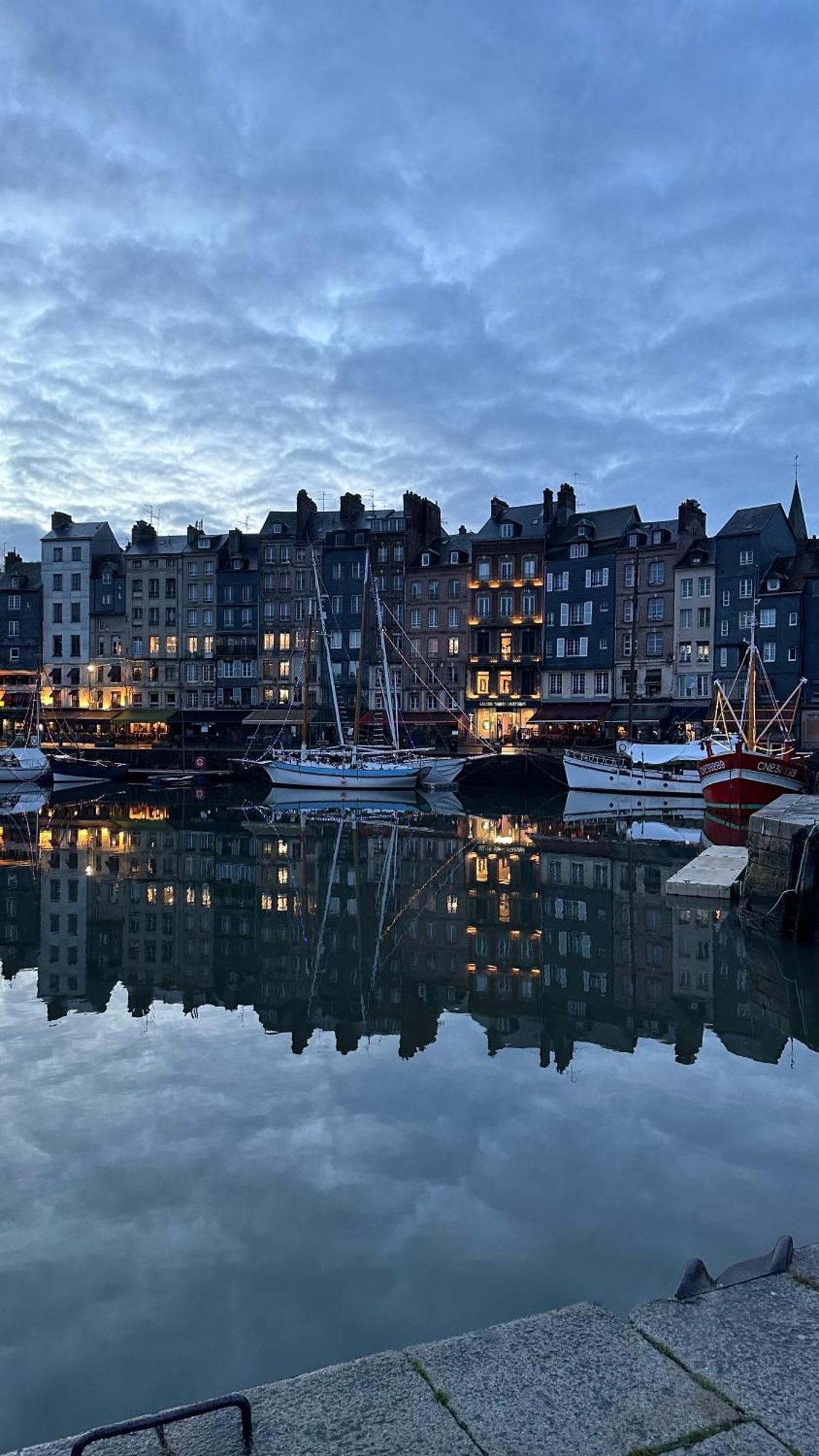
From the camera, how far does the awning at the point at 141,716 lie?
80.9 metres

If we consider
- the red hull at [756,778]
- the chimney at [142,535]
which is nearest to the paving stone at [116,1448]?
the red hull at [756,778]

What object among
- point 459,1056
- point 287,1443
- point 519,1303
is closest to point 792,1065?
point 459,1056

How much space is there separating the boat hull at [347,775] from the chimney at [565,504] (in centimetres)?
3195

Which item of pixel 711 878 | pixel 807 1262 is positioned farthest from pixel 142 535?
pixel 807 1262

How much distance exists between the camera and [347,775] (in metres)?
54.3

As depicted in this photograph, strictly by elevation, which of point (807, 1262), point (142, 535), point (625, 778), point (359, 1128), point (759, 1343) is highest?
point (142, 535)

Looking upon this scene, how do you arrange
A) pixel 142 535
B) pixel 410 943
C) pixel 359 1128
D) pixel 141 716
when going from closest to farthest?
pixel 359 1128 < pixel 410 943 < pixel 141 716 < pixel 142 535

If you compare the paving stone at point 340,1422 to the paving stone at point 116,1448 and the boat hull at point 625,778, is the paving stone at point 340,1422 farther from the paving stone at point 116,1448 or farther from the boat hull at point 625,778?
the boat hull at point 625,778

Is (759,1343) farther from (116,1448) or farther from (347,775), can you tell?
(347,775)

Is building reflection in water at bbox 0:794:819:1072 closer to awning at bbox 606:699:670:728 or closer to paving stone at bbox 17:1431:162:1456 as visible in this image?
paving stone at bbox 17:1431:162:1456

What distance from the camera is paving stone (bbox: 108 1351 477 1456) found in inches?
164

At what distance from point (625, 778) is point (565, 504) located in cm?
3435

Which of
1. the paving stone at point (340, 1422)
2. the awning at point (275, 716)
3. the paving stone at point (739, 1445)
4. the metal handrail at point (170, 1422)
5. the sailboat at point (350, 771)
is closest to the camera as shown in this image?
the metal handrail at point (170, 1422)

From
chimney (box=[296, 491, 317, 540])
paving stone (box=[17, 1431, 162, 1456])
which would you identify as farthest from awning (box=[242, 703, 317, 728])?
paving stone (box=[17, 1431, 162, 1456])
